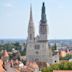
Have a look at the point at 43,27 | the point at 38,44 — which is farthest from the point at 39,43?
the point at 43,27

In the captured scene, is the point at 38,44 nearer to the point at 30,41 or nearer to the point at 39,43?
the point at 39,43

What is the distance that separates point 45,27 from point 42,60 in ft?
15.6

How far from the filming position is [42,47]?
5084 cm


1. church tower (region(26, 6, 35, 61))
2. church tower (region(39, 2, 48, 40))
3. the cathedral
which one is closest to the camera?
church tower (region(26, 6, 35, 61))

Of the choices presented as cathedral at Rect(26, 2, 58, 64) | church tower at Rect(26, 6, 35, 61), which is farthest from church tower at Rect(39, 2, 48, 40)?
church tower at Rect(26, 6, 35, 61)

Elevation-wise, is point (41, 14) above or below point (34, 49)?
above

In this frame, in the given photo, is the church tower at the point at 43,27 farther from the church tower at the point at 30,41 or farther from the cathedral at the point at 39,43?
the church tower at the point at 30,41

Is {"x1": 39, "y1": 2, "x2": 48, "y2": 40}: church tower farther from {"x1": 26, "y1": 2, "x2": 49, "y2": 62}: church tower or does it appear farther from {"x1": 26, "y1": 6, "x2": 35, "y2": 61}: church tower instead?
{"x1": 26, "y1": 6, "x2": 35, "y2": 61}: church tower

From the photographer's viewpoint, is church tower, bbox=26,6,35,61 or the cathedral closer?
church tower, bbox=26,6,35,61

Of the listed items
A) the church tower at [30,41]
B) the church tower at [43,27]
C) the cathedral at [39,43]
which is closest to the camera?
the church tower at [30,41]

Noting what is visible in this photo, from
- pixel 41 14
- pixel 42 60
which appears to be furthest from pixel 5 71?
pixel 41 14

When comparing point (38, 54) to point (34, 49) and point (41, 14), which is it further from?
point (41, 14)

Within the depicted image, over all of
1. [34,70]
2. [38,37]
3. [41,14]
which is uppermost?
[41,14]

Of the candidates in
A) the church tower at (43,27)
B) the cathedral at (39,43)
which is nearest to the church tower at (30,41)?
the cathedral at (39,43)
